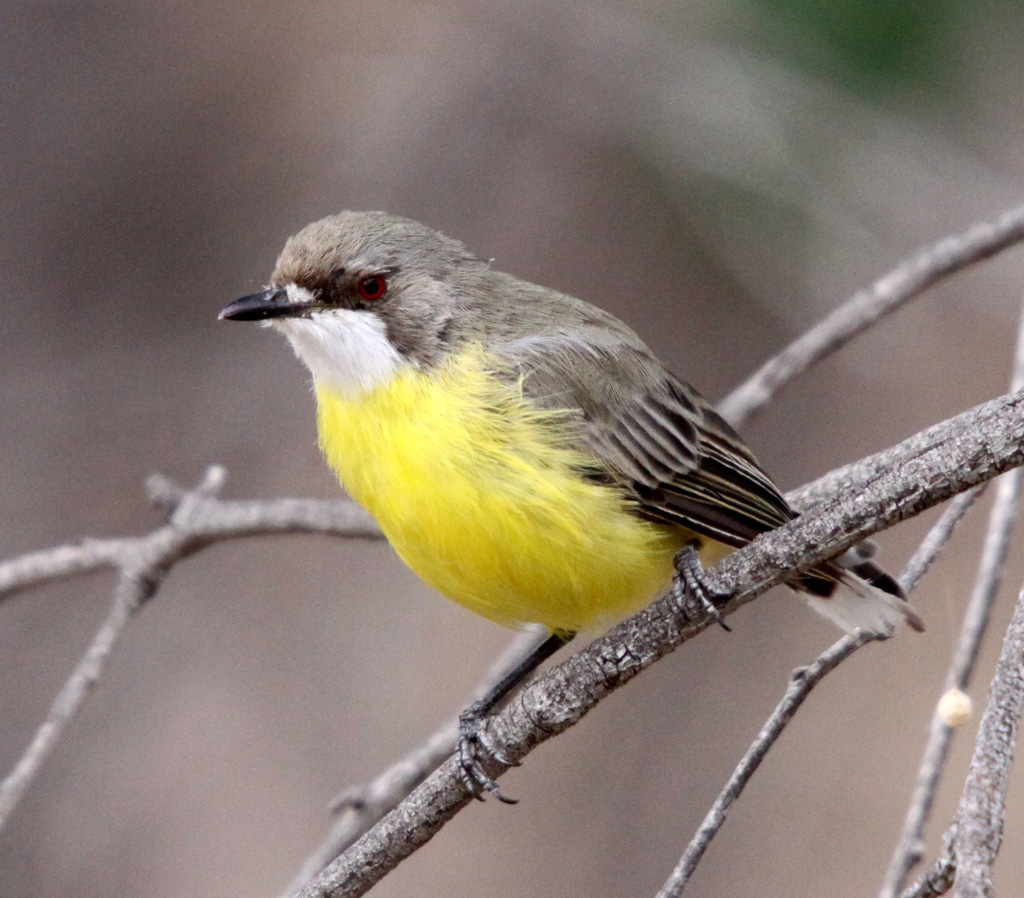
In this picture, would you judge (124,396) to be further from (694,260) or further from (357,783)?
(694,260)

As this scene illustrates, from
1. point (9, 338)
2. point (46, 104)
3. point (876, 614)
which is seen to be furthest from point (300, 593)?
point (876, 614)

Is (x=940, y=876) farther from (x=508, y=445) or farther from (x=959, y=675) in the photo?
(x=508, y=445)

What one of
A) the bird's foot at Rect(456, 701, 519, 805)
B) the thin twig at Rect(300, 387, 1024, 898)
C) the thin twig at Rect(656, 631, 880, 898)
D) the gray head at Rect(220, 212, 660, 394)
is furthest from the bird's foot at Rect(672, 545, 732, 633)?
the gray head at Rect(220, 212, 660, 394)

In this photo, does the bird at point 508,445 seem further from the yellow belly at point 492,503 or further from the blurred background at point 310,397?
the blurred background at point 310,397

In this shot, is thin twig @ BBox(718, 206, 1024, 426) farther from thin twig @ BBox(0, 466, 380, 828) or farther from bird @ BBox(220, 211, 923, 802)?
thin twig @ BBox(0, 466, 380, 828)

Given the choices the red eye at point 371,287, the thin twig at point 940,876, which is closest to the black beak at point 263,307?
the red eye at point 371,287

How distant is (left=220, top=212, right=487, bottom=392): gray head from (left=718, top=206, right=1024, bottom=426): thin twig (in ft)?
3.73

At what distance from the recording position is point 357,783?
7844 mm

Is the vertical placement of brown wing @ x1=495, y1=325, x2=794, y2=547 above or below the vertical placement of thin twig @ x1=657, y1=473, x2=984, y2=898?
above

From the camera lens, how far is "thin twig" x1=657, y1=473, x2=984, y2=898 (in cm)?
281

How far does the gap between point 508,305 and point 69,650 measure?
197 inches

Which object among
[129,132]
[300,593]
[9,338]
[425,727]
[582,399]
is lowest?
[582,399]

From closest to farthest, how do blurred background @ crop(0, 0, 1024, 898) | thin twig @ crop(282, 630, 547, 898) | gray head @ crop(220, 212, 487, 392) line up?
1. thin twig @ crop(282, 630, 547, 898)
2. gray head @ crop(220, 212, 487, 392)
3. blurred background @ crop(0, 0, 1024, 898)

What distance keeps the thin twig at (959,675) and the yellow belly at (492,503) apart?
101 cm
